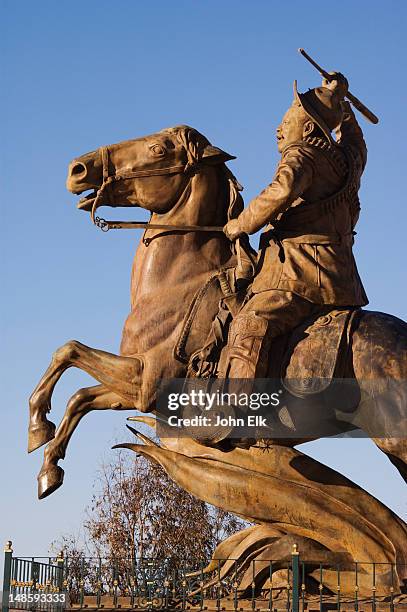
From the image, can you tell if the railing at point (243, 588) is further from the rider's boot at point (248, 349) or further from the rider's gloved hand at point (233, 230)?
the rider's gloved hand at point (233, 230)

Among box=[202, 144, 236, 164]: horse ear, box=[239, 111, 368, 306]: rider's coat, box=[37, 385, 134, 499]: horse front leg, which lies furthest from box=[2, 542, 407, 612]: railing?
box=[202, 144, 236, 164]: horse ear

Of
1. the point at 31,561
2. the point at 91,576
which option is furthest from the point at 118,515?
the point at 31,561

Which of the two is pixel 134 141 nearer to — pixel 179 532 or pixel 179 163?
pixel 179 163

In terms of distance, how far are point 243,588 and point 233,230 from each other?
115 inches

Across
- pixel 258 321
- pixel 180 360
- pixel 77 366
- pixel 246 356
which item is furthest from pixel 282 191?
pixel 77 366

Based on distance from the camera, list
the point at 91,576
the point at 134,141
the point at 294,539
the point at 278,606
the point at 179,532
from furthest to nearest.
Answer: the point at 179,532 → the point at 91,576 → the point at 134,141 → the point at 294,539 → the point at 278,606

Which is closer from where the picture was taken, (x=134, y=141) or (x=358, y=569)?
(x=358, y=569)

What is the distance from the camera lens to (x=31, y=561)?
8977 mm

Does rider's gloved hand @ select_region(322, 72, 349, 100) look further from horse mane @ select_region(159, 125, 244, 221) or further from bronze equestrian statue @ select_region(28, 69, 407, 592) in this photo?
horse mane @ select_region(159, 125, 244, 221)

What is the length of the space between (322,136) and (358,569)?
11.5 ft

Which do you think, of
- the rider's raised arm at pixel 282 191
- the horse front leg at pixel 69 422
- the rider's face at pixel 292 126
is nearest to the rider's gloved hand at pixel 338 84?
the rider's face at pixel 292 126

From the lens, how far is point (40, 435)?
902 cm

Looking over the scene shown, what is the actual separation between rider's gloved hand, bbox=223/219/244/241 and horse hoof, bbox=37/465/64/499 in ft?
7.99

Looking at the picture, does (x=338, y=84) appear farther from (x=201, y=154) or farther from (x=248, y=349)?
(x=248, y=349)
